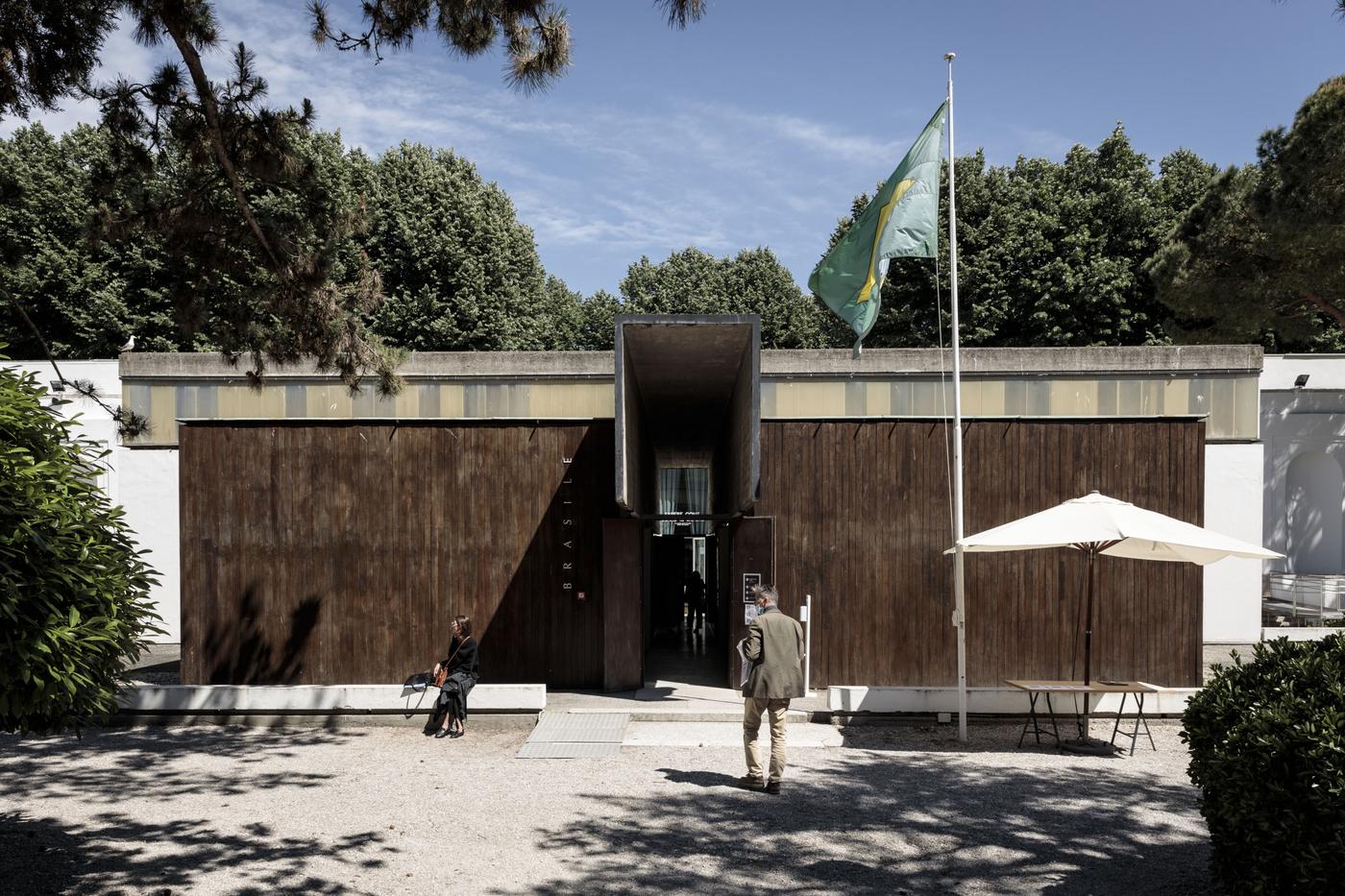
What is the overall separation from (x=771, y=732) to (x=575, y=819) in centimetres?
199

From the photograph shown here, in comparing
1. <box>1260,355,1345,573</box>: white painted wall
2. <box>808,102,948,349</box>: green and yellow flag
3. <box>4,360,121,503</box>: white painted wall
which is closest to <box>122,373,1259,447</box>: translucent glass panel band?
<box>4,360,121,503</box>: white painted wall

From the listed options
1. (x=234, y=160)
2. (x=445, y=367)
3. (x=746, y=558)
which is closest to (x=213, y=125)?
(x=234, y=160)

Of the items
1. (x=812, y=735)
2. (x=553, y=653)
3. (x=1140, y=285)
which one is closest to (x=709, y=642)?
(x=553, y=653)

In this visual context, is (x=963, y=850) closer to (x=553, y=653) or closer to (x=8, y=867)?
(x=8, y=867)

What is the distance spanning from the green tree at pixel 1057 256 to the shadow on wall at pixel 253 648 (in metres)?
22.5

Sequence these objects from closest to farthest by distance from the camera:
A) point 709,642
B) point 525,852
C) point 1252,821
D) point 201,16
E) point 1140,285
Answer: point 1252,821, point 525,852, point 201,16, point 709,642, point 1140,285

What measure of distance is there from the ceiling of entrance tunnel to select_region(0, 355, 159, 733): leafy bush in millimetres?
7229

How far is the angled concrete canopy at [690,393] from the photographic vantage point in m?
12.3

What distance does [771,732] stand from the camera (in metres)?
9.08

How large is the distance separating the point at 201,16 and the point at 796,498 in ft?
31.7

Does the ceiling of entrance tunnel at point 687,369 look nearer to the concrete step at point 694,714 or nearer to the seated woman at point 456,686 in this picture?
the seated woman at point 456,686

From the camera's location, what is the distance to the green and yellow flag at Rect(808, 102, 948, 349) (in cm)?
1154

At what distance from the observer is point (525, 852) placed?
7266 millimetres

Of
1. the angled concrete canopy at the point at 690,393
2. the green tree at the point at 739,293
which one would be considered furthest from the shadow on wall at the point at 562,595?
the green tree at the point at 739,293
